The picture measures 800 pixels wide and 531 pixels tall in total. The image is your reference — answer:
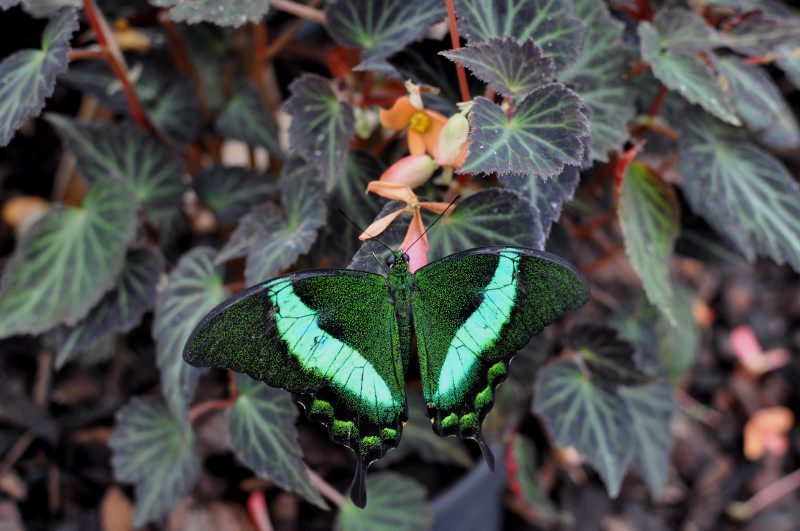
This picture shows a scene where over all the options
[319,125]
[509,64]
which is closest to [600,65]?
[509,64]

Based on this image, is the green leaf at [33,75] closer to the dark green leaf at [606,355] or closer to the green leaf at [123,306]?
the green leaf at [123,306]

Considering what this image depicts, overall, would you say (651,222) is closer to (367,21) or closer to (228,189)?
(367,21)

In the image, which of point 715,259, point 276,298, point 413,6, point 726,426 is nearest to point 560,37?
point 413,6

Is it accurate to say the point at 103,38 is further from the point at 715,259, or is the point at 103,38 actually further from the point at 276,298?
the point at 715,259

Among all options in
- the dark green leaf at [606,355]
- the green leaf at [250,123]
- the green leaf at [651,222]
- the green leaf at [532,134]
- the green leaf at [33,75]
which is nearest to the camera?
the green leaf at [532,134]

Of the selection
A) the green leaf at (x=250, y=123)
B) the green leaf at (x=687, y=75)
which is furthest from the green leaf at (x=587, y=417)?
the green leaf at (x=250, y=123)

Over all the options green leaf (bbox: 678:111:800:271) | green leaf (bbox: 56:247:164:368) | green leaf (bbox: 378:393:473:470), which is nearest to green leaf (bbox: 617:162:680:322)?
green leaf (bbox: 678:111:800:271)
